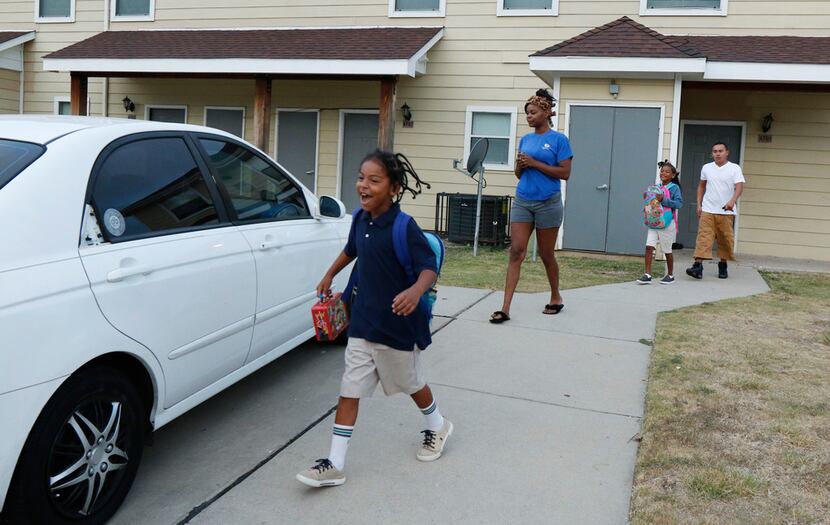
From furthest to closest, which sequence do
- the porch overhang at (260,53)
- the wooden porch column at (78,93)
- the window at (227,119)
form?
the window at (227,119), the wooden porch column at (78,93), the porch overhang at (260,53)

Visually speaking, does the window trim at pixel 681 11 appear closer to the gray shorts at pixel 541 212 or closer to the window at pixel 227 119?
the gray shorts at pixel 541 212

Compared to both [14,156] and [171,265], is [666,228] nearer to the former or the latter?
[171,265]

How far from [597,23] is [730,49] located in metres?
2.32

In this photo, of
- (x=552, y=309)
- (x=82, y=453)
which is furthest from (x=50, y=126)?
(x=552, y=309)

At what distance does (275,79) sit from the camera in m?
14.4

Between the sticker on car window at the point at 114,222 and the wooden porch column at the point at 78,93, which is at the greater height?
the wooden porch column at the point at 78,93

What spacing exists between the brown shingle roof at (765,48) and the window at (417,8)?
440 cm

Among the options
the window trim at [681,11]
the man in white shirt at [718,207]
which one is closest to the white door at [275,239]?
the man in white shirt at [718,207]

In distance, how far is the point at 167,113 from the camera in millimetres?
15500

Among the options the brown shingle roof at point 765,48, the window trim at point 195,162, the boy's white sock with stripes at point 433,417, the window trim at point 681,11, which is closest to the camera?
the window trim at point 195,162

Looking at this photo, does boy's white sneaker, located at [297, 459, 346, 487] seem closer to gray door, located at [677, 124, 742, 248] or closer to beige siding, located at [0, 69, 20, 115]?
gray door, located at [677, 124, 742, 248]

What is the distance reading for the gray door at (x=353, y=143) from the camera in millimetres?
14094

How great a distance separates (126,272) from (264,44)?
11.2 m

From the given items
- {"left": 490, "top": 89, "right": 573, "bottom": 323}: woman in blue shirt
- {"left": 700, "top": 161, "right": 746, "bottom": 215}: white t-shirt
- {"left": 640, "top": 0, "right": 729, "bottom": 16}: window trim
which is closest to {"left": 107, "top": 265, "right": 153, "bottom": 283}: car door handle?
{"left": 490, "top": 89, "right": 573, "bottom": 323}: woman in blue shirt
